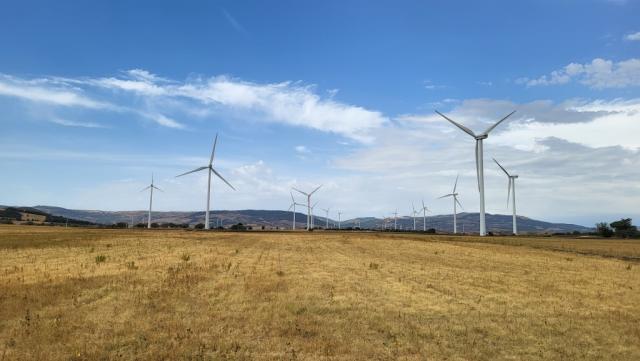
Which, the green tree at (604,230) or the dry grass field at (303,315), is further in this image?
the green tree at (604,230)

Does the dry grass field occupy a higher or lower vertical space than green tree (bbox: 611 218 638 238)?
lower

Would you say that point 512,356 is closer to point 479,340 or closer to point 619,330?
point 479,340

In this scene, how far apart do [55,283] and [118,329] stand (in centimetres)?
1093

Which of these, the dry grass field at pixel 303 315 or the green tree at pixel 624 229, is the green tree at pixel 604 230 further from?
the dry grass field at pixel 303 315

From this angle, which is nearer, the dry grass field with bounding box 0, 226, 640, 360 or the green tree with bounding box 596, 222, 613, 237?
the dry grass field with bounding box 0, 226, 640, 360

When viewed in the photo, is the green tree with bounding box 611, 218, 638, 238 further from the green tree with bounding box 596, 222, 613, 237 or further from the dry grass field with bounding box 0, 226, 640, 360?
the dry grass field with bounding box 0, 226, 640, 360

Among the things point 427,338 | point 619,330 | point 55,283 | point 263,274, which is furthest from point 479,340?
point 55,283

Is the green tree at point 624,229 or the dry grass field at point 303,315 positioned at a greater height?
the green tree at point 624,229

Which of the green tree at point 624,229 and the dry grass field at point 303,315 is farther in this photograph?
the green tree at point 624,229

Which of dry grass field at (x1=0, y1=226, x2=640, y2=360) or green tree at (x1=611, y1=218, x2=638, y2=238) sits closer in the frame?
dry grass field at (x1=0, y1=226, x2=640, y2=360)

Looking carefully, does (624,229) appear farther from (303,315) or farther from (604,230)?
(303,315)

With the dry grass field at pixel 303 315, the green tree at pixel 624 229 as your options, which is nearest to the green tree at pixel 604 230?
the green tree at pixel 624 229

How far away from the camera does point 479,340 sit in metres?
17.8

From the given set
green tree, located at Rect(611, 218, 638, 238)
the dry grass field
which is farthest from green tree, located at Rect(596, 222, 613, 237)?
the dry grass field
